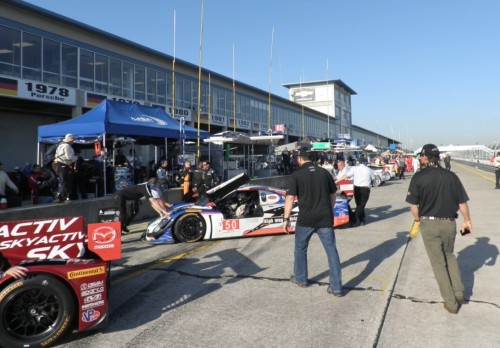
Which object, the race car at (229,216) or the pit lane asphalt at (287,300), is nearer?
the pit lane asphalt at (287,300)

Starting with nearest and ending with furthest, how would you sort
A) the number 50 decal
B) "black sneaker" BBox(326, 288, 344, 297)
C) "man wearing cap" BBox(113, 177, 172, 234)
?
"black sneaker" BBox(326, 288, 344, 297) → the number 50 decal → "man wearing cap" BBox(113, 177, 172, 234)

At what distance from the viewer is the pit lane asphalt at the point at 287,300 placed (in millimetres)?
3662

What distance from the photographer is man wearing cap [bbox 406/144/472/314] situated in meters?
4.30

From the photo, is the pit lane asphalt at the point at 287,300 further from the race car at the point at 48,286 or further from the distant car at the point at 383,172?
the distant car at the point at 383,172

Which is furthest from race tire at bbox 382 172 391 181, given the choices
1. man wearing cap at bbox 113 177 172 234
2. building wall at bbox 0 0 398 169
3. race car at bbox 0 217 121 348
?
race car at bbox 0 217 121 348

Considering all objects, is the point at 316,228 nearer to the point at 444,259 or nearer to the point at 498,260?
the point at 444,259

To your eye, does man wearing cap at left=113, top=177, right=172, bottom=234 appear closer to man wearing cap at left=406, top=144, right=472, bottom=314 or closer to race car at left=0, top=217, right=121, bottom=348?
race car at left=0, top=217, right=121, bottom=348

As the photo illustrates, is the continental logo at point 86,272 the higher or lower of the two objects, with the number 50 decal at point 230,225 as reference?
higher

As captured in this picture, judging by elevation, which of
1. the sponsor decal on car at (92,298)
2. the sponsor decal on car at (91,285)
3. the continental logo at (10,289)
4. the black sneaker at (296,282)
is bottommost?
the black sneaker at (296,282)

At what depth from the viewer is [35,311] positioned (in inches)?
140

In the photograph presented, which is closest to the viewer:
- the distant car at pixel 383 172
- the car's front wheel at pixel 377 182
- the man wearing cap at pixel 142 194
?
the man wearing cap at pixel 142 194

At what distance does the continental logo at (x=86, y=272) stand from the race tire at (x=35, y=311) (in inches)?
4.5

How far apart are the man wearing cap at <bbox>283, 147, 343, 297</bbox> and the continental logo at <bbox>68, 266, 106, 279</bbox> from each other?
7.37 ft

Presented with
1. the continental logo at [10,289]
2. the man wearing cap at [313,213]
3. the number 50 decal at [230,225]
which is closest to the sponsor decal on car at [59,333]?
the continental logo at [10,289]
